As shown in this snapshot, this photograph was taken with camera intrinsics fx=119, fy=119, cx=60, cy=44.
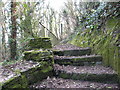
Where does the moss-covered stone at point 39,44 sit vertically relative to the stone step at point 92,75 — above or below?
above

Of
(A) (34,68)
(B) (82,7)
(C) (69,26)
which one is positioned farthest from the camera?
(C) (69,26)

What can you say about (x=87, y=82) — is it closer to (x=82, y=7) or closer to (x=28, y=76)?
(x=28, y=76)

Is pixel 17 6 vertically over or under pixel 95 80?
over

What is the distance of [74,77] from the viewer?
9.73ft

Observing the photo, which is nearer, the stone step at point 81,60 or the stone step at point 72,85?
the stone step at point 72,85

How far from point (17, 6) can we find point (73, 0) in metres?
4.02

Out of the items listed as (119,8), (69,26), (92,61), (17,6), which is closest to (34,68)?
(92,61)

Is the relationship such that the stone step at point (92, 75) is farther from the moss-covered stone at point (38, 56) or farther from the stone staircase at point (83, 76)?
the moss-covered stone at point (38, 56)

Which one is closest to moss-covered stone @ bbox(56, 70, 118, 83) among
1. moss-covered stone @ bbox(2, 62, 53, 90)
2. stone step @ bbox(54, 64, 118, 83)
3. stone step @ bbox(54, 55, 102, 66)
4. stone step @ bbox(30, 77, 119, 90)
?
stone step @ bbox(54, 64, 118, 83)

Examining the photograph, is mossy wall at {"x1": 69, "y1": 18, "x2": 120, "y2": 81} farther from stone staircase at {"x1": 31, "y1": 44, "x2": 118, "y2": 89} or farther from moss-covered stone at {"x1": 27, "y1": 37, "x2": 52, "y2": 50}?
moss-covered stone at {"x1": 27, "y1": 37, "x2": 52, "y2": 50}

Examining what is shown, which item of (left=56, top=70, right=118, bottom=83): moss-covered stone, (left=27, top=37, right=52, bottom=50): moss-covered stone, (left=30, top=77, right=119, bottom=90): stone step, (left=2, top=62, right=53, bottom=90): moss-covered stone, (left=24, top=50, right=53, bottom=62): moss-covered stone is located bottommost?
(left=30, top=77, right=119, bottom=90): stone step

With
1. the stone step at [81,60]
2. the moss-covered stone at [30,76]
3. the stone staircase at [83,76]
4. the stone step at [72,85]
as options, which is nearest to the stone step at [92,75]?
the stone staircase at [83,76]

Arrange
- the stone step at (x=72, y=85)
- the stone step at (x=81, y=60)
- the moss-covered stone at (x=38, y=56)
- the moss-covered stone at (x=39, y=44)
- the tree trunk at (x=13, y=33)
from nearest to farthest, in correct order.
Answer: the stone step at (x=72, y=85), the moss-covered stone at (x=38, y=56), the stone step at (x=81, y=60), the moss-covered stone at (x=39, y=44), the tree trunk at (x=13, y=33)

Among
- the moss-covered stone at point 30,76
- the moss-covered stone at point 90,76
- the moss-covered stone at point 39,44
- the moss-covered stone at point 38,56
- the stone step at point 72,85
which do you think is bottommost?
the stone step at point 72,85
